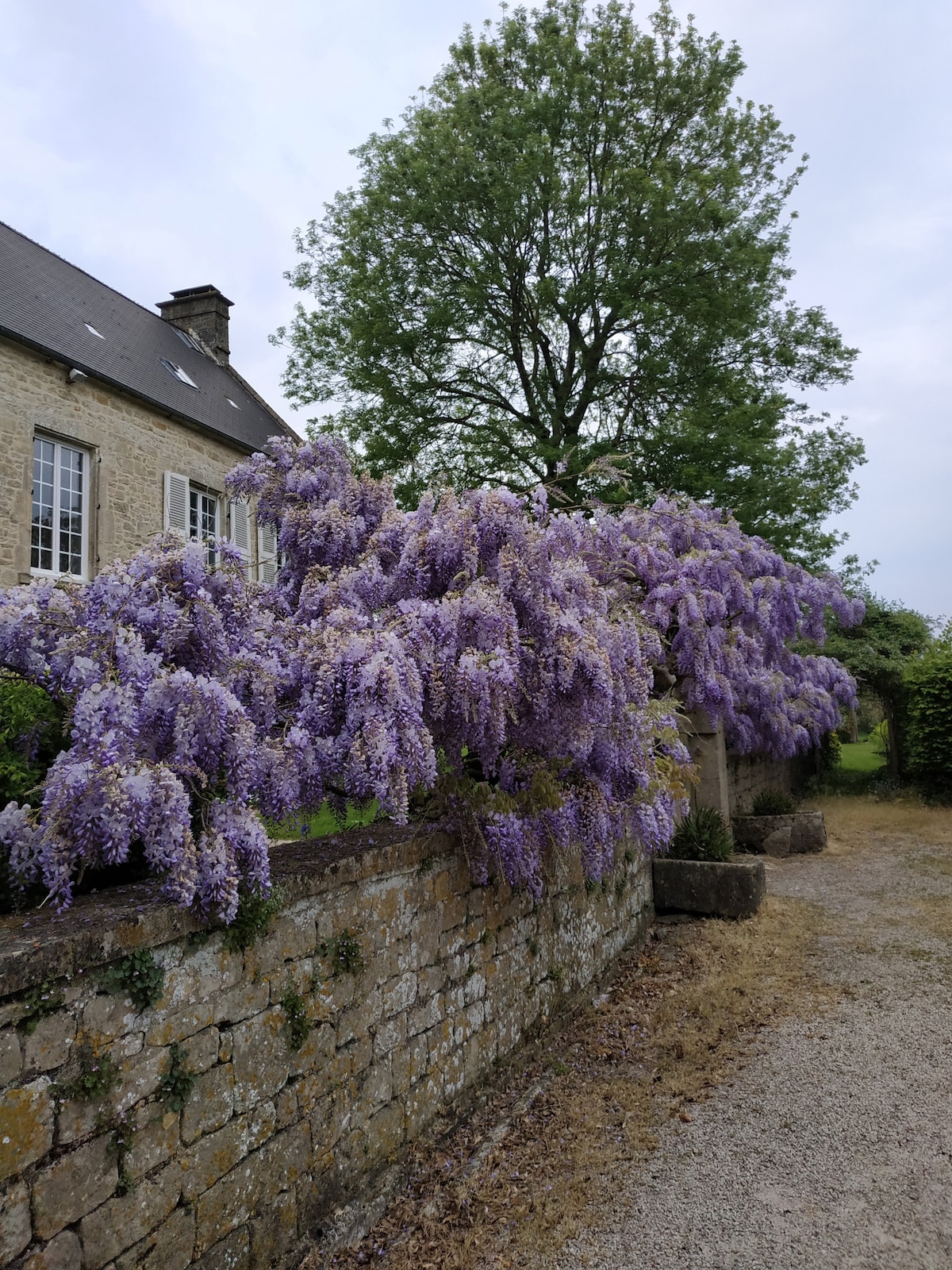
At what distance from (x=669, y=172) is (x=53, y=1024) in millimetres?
15697

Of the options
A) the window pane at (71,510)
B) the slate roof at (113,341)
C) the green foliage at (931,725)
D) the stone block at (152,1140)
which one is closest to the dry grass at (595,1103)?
the stone block at (152,1140)

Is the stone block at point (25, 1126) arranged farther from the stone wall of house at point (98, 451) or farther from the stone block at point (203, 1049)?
the stone wall of house at point (98, 451)

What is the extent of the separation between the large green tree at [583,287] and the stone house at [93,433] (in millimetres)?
2663

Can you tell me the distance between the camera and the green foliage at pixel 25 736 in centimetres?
289

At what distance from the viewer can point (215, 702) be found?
270cm

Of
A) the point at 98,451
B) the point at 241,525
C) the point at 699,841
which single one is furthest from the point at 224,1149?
the point at 241,525

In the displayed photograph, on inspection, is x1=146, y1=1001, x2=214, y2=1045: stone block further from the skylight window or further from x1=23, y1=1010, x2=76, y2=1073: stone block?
the skylight window

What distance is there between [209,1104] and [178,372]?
15.1 metres

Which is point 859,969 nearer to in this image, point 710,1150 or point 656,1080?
point 656,1080

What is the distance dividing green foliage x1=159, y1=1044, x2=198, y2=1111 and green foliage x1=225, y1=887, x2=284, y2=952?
33 cm

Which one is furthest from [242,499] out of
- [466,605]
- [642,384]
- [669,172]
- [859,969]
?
[669,172]

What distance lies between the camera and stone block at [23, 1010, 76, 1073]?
6.77 feet

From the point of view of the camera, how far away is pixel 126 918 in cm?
233

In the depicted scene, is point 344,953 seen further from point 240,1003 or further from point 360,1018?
point 240,1003
